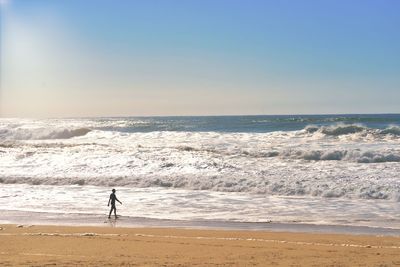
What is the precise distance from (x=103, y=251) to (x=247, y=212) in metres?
6.99

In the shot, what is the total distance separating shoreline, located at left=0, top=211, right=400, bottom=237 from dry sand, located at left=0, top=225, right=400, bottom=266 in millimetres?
834

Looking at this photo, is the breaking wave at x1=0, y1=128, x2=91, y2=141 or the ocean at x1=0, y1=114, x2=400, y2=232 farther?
the breaking wave at x1=0, y1=128, x2=91, y2=141

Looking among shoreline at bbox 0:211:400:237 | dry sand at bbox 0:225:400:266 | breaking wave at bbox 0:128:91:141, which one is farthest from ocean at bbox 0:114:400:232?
breaking wave at bbox 0:128:91:141

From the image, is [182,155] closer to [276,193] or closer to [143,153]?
[143,153]

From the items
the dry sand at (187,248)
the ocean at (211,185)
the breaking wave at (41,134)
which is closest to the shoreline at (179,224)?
the ocean at (211,185)

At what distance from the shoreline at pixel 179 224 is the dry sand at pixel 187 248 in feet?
2.73

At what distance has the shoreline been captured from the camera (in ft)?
45.2

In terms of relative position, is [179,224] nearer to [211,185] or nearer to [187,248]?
[187,248]

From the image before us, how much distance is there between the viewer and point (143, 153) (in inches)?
1326

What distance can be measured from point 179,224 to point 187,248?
151 inches

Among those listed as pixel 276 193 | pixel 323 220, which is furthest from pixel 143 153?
pixel 323 220

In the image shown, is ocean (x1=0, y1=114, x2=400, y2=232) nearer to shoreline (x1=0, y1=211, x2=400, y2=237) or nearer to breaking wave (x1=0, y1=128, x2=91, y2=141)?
shoreline (x1=0, y1=211, x2=400, y2=237)

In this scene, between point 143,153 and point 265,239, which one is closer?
point 265,239

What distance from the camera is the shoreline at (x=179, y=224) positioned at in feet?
45.2
